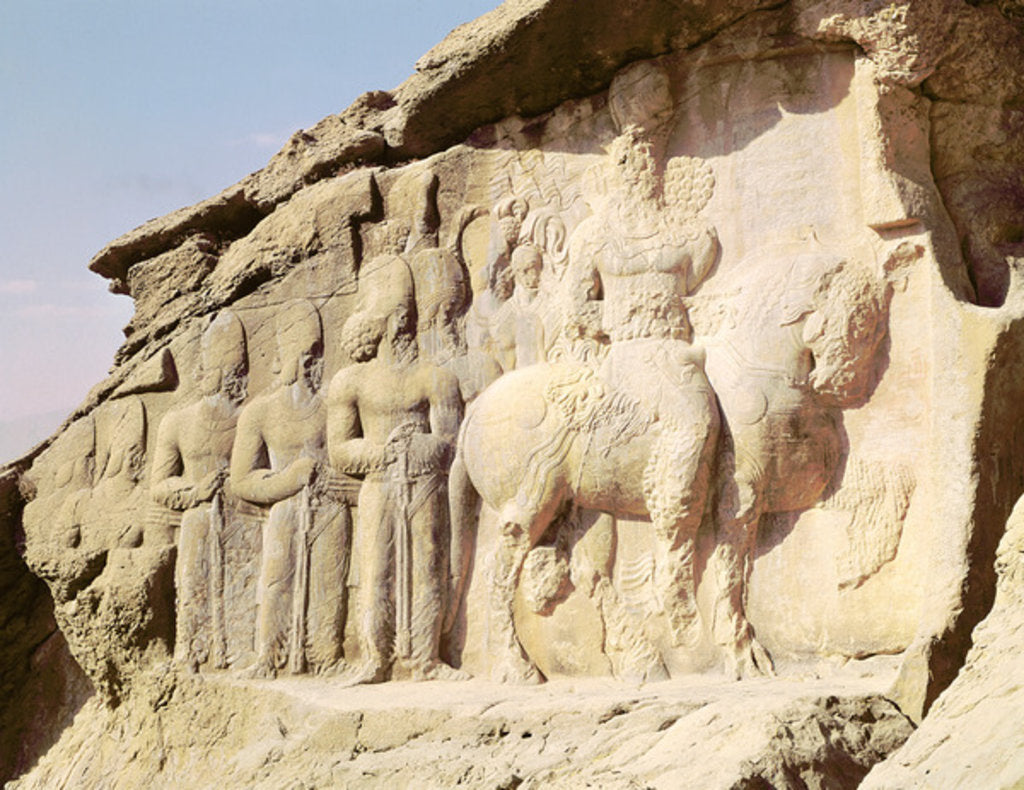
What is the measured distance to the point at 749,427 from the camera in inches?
269

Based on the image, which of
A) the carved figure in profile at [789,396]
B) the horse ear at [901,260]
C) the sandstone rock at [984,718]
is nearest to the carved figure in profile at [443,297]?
the carved figure in profile at [789,396]

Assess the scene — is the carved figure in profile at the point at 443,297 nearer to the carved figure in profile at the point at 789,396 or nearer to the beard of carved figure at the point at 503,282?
the beard of carved figure at the point at 503,282

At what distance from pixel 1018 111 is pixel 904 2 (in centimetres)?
82

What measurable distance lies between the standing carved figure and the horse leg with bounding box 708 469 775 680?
12 cm

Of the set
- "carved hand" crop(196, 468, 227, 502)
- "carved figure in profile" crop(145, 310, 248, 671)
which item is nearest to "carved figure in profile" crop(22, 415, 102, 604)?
"carved figure in profile" crop(145, 310, 248, 671)

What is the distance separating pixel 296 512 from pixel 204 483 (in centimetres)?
60

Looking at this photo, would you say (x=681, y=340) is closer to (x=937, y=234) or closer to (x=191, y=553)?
(x=937, y=234)

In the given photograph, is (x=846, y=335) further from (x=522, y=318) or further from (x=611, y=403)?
(x=522, y=318)

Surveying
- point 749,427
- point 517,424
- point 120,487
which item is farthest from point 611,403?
point 120,487

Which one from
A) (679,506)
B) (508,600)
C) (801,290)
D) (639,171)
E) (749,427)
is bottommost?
(508,600)

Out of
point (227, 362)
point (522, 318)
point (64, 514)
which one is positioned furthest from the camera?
point (64, 514)

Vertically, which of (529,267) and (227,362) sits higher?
(529,267)

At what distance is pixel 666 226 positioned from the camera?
7.28m

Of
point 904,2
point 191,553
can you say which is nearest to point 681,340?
point 904,2
